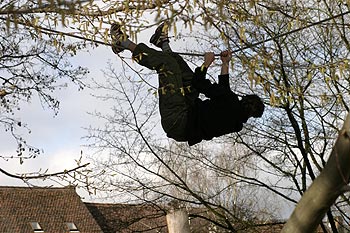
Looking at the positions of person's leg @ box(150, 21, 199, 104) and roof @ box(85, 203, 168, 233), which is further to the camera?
roof @ box(85, 203, 168, 233)

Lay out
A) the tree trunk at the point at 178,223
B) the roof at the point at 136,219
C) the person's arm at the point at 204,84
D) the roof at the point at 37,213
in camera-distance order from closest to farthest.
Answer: the person's arm at the point at 204,84 < the tree trunk at the point at 178,223 < the roof at the point at 136,219 < the roof at the point at 37,213

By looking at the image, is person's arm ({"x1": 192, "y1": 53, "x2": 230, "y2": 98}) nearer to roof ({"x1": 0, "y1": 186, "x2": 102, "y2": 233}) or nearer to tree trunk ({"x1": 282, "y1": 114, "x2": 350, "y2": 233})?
tree trunk ({"x1": 282, "y1": 114, "x2": 350, "y2": 233})

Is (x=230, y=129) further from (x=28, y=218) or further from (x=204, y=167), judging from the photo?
(x=28, y=218)

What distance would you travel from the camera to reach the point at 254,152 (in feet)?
30.6

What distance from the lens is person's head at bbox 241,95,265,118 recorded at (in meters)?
4.68

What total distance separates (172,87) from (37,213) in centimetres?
1884

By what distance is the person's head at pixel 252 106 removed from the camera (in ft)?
15.4

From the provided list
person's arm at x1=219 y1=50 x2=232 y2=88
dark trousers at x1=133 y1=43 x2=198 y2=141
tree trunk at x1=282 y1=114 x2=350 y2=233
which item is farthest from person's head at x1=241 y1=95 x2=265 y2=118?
tree trunk at x1=282 y1=114 x2=350 y2=233

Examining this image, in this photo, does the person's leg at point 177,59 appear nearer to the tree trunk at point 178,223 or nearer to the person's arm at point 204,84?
the person's arm at point 204,84

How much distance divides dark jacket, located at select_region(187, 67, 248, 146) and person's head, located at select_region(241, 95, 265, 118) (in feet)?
0.16

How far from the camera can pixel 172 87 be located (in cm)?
427

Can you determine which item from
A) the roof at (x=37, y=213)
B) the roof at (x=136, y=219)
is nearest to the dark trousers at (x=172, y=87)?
the roof at (x=136, y=219)

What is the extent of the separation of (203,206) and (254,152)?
1.08 meters

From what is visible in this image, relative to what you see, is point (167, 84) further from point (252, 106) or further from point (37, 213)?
point (37, 213)
